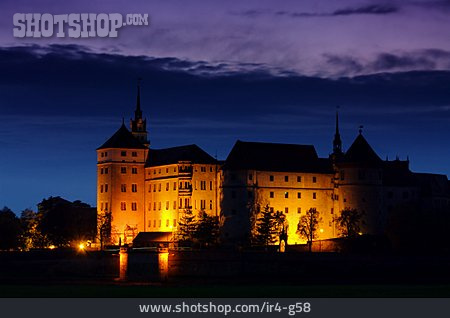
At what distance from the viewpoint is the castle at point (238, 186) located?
484ft

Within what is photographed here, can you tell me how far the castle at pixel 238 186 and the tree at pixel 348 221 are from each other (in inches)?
51.2

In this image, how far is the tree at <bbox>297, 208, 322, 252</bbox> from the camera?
146788 mm

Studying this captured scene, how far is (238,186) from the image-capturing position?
147 metres

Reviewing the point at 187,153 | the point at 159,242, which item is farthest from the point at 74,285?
the point at 187,153

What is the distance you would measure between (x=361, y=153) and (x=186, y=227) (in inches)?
986

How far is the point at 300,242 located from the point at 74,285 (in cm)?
5303

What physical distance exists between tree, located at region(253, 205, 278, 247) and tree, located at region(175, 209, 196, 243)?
754cm

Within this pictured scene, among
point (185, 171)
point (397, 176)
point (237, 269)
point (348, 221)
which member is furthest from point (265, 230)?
point (397, 176)

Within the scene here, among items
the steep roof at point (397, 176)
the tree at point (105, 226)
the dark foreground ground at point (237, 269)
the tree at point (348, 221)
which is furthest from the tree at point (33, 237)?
the steep roof at point (397, 176)

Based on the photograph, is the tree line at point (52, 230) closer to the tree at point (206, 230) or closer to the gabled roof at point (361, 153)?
the tree at point (206, 230)

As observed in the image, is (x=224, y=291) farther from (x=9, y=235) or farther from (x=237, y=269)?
(x=9, y=235)

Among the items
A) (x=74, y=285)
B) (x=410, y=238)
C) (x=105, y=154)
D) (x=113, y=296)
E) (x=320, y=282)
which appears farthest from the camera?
(x=105, y=154)
